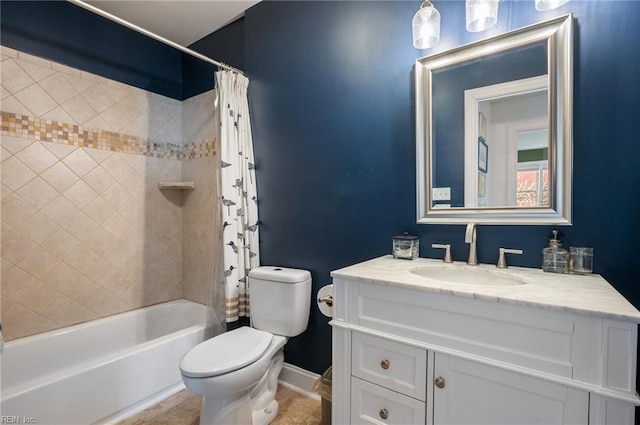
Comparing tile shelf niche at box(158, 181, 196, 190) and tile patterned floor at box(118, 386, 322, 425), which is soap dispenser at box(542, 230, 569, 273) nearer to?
tile patterned floor at box(118, 386, 322, 425)

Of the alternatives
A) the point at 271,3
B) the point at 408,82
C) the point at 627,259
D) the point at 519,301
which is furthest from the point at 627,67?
the point at 271,3

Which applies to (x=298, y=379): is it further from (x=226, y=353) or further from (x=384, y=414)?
(x=384, y=414)

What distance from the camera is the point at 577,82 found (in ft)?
3.69

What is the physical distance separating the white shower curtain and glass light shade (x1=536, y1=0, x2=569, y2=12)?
5.50ft


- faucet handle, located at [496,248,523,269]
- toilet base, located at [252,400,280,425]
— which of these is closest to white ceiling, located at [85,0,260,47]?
faucet handle, located at [496,248,523,269]

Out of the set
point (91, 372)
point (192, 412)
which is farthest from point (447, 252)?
point (91, 372)

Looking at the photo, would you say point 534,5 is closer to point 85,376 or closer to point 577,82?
point 577,82

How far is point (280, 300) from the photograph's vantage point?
68.1 inches

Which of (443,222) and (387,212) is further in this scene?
(387,212)

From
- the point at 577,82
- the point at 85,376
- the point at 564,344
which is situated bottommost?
the point at 85,376

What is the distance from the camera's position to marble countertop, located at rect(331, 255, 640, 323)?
30.4 inches

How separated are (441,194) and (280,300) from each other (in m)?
1.09

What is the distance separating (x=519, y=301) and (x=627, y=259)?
0.61 m

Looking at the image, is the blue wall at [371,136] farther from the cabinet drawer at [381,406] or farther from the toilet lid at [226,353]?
the cabinet drawer at [381,406]
